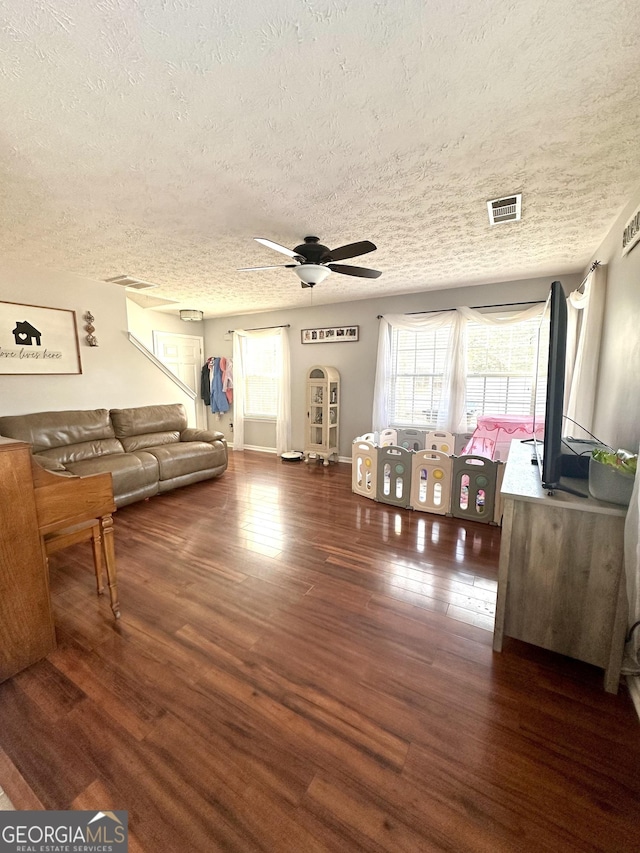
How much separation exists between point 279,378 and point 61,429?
3.13 metres

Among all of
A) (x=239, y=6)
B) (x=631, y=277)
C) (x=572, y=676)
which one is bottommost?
(x=572, y=676)

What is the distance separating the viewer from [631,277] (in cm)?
199

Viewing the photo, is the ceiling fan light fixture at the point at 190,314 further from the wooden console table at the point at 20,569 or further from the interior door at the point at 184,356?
the wooden console table at the point at 20,569

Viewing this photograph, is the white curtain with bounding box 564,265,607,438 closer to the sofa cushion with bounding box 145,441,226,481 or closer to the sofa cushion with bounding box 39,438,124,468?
A: the sofa cushion with bounding box 145,441,226,481

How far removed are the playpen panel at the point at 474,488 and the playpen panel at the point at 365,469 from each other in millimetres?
820

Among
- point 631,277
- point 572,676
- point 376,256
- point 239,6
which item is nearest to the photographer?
point 239,6

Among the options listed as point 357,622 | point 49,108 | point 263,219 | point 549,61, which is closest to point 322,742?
point 357,622

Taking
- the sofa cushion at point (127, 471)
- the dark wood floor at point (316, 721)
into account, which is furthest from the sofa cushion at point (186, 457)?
the dark wood floor at point (316, 721)

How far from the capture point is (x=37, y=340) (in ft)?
11.5

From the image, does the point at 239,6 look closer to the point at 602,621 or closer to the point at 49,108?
the point at 49,108

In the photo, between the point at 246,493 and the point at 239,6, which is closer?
the point at 239,6

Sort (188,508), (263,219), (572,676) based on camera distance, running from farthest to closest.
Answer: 1. (188,508)
2. (263,219)
3. (572,676)

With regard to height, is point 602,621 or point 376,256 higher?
point 376,256

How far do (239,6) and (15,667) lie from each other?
267cm
